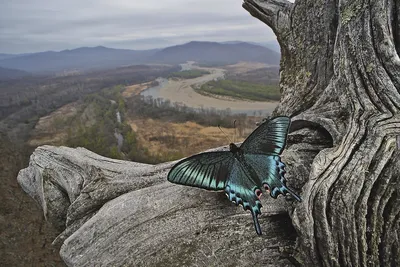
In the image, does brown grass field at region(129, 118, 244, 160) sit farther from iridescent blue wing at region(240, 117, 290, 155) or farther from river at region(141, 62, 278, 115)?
iridescent blue wing at region(240, 117, 290, 155)

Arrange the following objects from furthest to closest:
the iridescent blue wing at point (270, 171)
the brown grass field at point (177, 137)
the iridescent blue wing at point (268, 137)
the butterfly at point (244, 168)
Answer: the brown grass field at point (177, 137), the iridescent blue wing at point (268, 137), the butterfly at point (244, 168), the iridescent blue wing at point (270, 171)

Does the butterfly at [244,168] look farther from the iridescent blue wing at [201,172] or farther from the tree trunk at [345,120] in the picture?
the tree trunk at [345,120]

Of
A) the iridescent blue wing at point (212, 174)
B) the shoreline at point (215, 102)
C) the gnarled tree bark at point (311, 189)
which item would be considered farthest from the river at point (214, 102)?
the iridescent blue wing at point (212, 174)

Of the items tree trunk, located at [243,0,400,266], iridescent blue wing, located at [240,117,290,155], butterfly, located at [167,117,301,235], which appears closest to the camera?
A: tree trunk, located at [243,0,400,266]

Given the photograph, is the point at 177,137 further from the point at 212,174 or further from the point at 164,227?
the point at 212,174

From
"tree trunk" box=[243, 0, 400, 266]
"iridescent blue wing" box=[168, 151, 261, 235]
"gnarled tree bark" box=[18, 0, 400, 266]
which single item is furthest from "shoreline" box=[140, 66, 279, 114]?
"iridescent blue wing" box=[168, 151, 261, 235]

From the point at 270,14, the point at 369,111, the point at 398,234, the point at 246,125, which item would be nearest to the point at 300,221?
the point at 398,234
